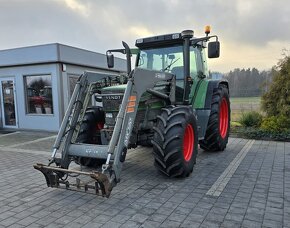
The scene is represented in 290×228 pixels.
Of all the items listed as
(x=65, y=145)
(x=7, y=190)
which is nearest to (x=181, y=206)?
(x=65, y=145)

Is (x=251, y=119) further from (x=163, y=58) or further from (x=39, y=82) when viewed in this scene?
(x=39, y=82)

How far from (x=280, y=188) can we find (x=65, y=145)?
3.59 metres

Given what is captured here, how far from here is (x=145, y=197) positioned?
438 cm

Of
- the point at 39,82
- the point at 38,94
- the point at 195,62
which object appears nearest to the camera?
the point at 195,62

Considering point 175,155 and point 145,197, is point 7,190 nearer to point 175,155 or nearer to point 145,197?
point 145,197

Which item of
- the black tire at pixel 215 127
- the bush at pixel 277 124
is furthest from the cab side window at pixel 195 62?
the bush at pixel 277 124

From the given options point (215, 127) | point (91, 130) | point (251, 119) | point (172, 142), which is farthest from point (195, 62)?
point (251, 119)

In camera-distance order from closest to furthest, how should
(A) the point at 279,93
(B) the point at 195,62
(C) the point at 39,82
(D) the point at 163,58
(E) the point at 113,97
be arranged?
1. (E) the point at 113,97
2. (D) the point at 163,58
3. (B) the point at 195,62
4. (A) the point at 279,93
5. (C) the point at 39,82

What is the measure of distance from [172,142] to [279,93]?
285 inches

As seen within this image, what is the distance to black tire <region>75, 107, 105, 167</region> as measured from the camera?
18.2ft

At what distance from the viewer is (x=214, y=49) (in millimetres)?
5688

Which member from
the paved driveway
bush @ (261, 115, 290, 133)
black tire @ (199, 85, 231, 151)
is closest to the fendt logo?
the paved driveway

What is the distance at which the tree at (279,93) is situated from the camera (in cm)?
1005

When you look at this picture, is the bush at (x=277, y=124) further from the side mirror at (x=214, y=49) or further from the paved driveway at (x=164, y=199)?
the side mirror at (x=214, y=49)
